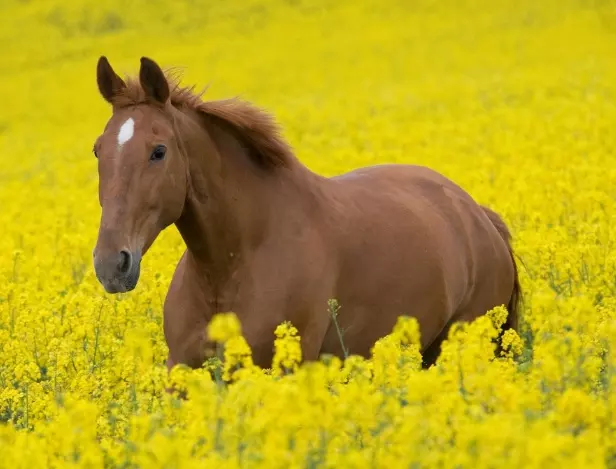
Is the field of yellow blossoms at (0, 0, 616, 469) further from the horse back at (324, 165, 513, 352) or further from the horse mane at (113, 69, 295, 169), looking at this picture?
the horse mane at (113, 69, 295, 169)

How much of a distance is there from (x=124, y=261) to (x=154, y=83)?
885mm

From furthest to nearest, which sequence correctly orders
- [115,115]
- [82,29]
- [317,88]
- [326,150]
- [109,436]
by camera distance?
[82,29]
[317,88]
[326,150]
[115,115]
[109,436]

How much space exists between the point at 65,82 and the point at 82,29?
7868 millimetres

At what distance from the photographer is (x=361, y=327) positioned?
6.30 metres

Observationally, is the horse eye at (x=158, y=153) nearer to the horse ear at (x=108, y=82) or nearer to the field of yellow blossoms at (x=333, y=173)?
the horse ear at (x=108, y=82)

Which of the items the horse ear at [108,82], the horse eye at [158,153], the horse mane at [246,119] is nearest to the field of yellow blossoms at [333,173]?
the horse mane at [246,119]

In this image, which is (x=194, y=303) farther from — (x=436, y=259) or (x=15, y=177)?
(x=15, y=177)

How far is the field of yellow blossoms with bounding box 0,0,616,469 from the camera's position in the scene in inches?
144

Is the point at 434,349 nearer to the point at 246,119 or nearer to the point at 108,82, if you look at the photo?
the point at 246,119

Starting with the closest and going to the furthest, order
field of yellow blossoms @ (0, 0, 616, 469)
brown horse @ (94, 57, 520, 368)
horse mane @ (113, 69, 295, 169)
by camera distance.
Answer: field of yellow blossoms @ (0, 0, 616, 469)
brown horse @ (94, 57, 520, 368)
horse mane @ (113, 69, 295, 169)

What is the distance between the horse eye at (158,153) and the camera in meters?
5.49

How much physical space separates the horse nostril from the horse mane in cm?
83

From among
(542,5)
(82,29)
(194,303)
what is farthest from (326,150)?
(82,29)

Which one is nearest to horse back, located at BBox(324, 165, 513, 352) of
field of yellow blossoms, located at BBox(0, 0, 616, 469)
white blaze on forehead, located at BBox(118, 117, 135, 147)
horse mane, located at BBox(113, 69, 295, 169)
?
field of yellow blossoms, located at BBox(0, 0, 616, 469)
